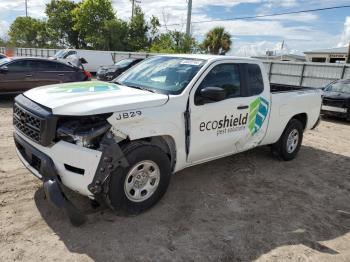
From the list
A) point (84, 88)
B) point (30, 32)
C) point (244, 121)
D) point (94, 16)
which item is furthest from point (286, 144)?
point (30, 32)

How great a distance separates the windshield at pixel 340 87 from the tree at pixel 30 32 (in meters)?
53.2

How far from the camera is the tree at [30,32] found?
5956 cm

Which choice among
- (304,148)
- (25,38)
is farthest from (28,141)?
(25,38)

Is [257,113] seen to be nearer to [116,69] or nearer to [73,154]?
[73,154]

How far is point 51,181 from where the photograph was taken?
3.48 meters

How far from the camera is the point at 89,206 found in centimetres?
409

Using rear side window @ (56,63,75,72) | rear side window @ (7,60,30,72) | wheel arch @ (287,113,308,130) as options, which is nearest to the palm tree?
rear side window @ (56,63,75,72)

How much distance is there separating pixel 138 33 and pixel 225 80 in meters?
38.8

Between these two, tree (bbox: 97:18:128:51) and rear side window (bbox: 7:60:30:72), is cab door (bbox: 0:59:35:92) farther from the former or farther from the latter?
tree (bbox: 97:18:128:51)

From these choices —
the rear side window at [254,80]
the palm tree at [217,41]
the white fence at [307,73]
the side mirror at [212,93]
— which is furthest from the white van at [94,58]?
the side mirror at [212,93]

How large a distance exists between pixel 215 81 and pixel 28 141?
96.2 inches

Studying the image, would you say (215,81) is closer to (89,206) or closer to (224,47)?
(89,206)

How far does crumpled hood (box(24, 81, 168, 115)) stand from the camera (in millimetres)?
3434

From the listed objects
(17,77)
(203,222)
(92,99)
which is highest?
(92,99)
